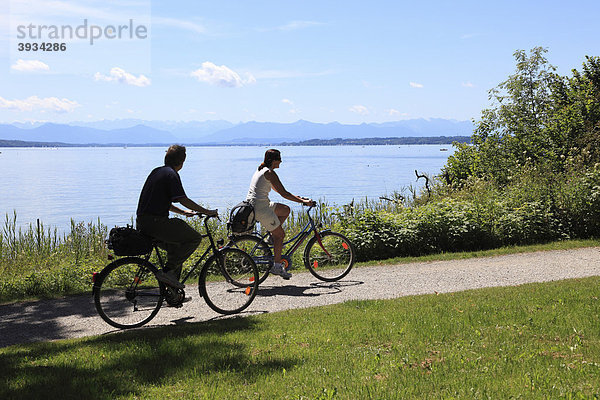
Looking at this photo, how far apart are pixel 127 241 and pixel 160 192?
0.71m

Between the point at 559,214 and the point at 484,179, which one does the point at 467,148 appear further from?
the point at 559,214

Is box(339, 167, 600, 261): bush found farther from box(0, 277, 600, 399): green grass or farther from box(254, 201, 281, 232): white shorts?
box(0, 277, 600, 399): green grass

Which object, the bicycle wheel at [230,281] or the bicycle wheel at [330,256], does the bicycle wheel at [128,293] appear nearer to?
the bicycle wheel at [230,281]

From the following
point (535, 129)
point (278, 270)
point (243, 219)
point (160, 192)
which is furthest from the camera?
point (535, 129)

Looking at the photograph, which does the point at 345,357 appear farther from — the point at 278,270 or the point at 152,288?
the point at 278,270

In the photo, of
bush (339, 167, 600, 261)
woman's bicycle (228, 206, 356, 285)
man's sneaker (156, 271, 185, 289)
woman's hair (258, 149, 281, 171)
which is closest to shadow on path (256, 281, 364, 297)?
woman's bicycle (228, 206, 356, 285)

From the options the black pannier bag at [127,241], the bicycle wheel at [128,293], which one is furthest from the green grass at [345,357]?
the black pannier bag at [127,241]

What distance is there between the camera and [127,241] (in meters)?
6.52

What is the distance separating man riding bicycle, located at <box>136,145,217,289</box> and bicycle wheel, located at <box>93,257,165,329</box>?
0.86 ft

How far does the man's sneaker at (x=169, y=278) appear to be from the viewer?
682 cm

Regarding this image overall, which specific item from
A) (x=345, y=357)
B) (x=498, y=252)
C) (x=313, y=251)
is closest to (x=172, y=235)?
(x=345, y=357)

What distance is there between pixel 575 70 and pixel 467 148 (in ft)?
21.7

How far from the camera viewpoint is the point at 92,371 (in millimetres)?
4906

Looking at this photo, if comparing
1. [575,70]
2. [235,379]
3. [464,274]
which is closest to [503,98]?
[575,70]
